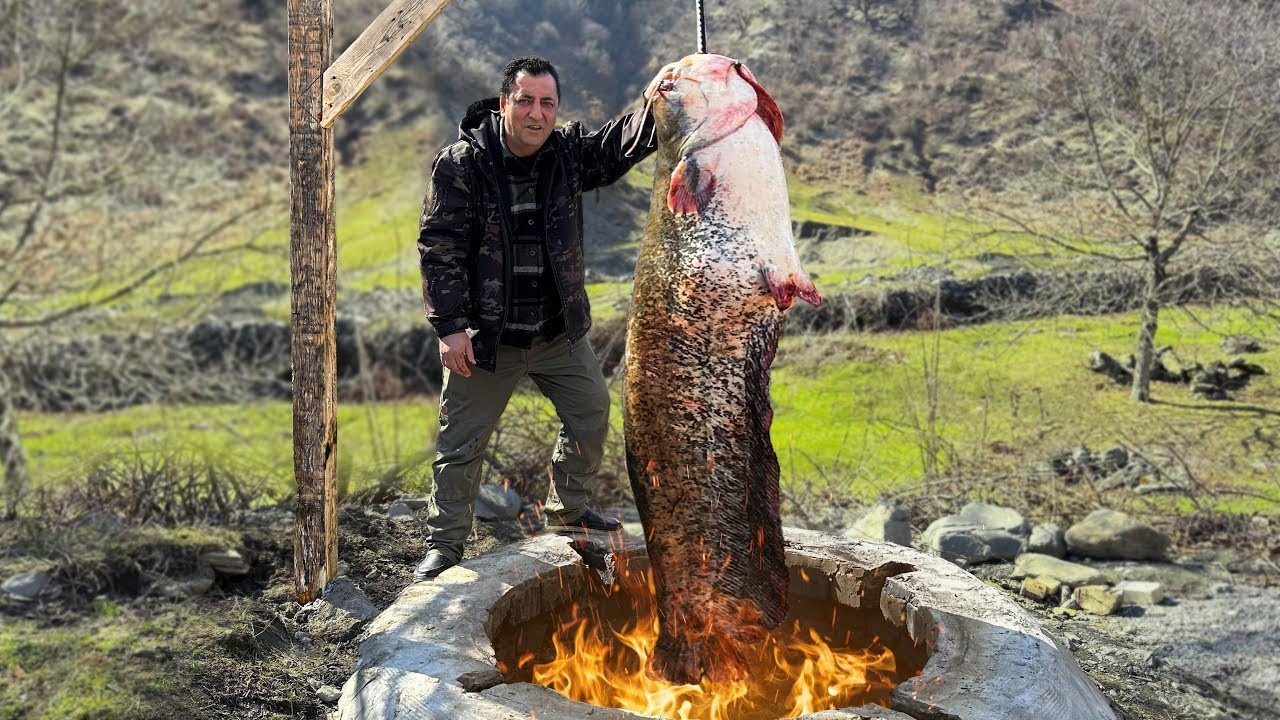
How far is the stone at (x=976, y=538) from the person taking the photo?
17.8 feet

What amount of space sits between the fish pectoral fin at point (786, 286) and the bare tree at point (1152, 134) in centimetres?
775

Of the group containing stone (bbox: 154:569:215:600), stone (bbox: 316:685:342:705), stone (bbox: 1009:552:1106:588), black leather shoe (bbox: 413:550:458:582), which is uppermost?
black leather shoe (bbox: 413:550:458:582)

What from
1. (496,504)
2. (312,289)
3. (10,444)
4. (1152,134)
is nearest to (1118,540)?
(496,504)

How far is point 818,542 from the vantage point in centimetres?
356

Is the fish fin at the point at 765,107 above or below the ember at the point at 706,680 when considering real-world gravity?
above

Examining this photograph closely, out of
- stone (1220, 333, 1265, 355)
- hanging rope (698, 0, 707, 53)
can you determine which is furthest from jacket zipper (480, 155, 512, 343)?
stone (1220, 333, 1265, 355)

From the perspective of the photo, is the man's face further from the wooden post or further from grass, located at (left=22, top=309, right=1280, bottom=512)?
grass, located at (left=22, top=309, right=1280, bottom=512)

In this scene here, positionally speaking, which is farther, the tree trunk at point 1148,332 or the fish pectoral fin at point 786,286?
the tree trunk at point 1148,332

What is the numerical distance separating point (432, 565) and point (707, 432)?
69.3 inches

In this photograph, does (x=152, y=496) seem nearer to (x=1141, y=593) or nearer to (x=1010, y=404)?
(x=1141, y=593)

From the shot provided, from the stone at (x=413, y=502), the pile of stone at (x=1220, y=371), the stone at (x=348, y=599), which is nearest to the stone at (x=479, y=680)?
the stone at (x=348, y=599)

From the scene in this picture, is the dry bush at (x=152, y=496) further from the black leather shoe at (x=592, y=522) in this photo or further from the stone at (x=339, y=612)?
the black leather shoe at (x=592, y=522)

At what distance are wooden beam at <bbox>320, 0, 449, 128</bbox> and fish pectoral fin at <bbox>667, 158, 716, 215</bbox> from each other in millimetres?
1907

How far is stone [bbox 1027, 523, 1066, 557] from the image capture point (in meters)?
5.54
